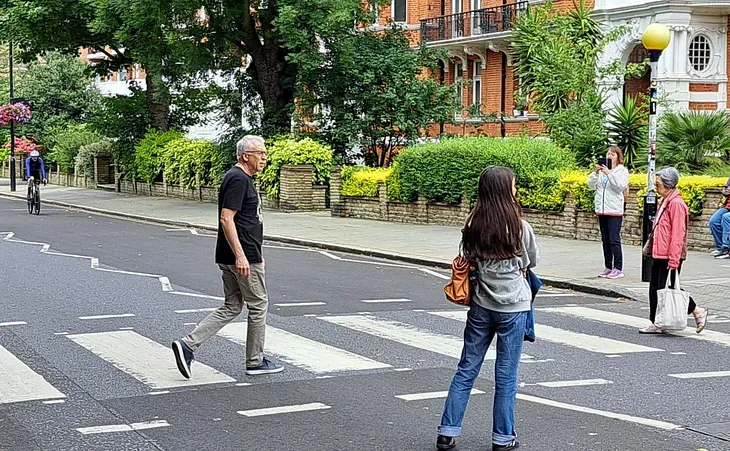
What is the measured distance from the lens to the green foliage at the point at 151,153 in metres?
41.2

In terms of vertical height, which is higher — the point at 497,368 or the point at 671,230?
the point at 671,230

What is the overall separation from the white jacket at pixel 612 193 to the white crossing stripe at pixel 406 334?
4.87 meters

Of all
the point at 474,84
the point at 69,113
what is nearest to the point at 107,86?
the point at 69,113

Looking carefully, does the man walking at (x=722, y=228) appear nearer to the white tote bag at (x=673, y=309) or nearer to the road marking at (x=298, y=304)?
the white tote bag at (x=673, y=309)

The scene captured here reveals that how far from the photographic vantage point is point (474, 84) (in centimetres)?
4116

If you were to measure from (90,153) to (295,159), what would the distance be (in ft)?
64.4

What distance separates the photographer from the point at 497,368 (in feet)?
22.0

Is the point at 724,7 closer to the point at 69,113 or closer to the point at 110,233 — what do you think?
the point at 110,233

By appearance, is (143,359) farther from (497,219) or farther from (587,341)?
(497,219)

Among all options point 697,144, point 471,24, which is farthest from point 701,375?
point 471,24

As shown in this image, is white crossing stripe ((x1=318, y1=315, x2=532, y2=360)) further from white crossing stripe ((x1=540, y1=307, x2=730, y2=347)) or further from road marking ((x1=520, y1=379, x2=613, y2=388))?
white crossing stripe ((x1=540, y1=307, x2=730, y2=347))

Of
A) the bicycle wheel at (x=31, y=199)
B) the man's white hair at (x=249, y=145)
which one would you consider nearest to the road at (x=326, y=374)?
the man's white hair at (x=249, y=145)

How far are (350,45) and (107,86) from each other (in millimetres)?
51544

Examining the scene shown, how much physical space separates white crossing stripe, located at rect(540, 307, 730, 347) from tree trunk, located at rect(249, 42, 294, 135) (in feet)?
73.2
